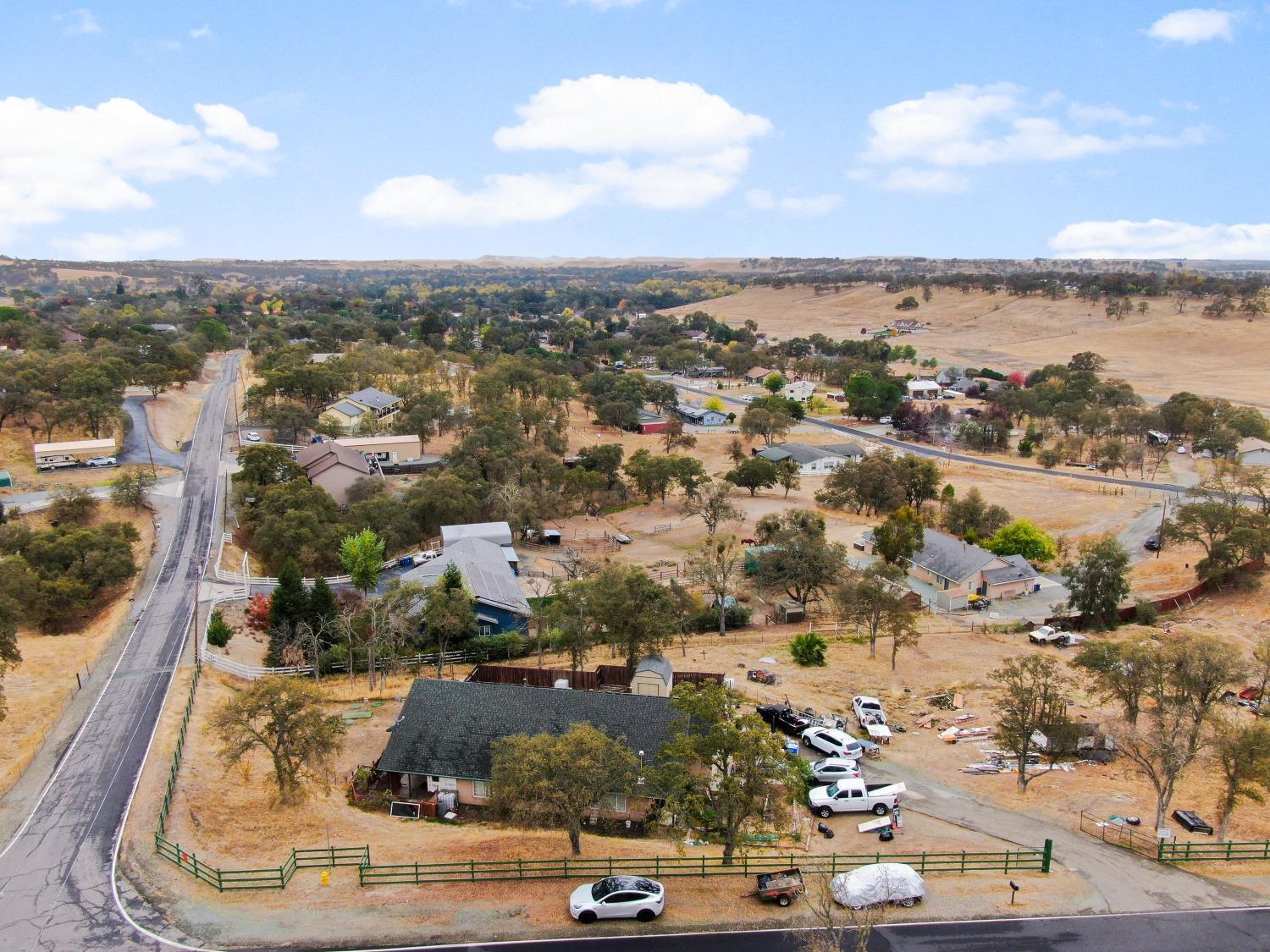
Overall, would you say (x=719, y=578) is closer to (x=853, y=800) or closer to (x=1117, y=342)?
(x=853, y=800)

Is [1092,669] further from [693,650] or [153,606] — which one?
[153,606]

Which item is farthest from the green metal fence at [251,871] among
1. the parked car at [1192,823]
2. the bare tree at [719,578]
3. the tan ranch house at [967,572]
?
the tan ranch house at [967,572]

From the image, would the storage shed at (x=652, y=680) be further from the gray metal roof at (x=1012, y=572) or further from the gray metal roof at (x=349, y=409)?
the gray metal roof at (x=349, y=409)

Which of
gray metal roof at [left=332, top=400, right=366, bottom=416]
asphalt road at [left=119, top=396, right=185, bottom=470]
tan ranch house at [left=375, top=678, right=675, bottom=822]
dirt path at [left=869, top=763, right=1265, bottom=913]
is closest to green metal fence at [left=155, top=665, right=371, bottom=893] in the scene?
tan ranch house at [left=375, top=678, right=675, bottom=822]

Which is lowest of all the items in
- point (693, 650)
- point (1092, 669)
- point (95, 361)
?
point (693, 650)

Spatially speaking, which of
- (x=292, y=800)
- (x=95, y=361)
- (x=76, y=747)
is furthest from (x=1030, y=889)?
(x=95, y=361)
